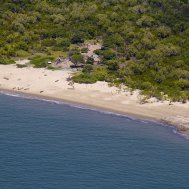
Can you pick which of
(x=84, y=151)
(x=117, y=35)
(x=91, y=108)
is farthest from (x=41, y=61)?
(x=84, y=151)

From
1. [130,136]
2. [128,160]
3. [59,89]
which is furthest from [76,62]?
[128,160]

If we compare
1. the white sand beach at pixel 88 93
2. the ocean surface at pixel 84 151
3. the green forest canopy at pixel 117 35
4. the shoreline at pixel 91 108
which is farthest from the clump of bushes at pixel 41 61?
the ocean surface at pixel 84 151

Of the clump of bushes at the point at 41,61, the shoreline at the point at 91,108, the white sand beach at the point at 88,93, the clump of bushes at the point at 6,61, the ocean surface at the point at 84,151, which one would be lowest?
the ocean surface at the point at 84,151

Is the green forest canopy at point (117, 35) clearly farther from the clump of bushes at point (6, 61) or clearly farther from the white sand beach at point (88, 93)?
the white sand beach at point (88, 93)

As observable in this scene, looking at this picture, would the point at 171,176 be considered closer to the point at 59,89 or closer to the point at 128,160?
the point at 128,160

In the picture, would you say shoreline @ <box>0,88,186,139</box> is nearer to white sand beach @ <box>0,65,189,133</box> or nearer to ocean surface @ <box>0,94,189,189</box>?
Result: white sand beach @ <box>0,65,189,133</box>

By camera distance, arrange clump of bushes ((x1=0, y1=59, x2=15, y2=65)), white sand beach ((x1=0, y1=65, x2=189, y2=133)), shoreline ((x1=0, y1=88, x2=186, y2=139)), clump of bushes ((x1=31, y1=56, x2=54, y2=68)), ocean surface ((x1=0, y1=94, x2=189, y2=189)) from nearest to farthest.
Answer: ocean surface ((x1=0, y1=94, x2=189, y2=189)) < shoreline ((x1=0, y1=88, x2=186, y2=139)) < white sand beach ((x1=0, y1=65, x2=189, y2=133)) < clump of bushes ((x1=31, y1=56, x2=54, y2=68)) < clump of bushes ((x1=0, y1=59, x2=15, y2=65))

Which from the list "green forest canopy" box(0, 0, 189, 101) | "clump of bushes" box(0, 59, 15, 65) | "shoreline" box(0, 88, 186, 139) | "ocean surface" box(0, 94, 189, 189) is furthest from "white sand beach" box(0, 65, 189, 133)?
"ocean surface" box(0, 94, 189, 189)
